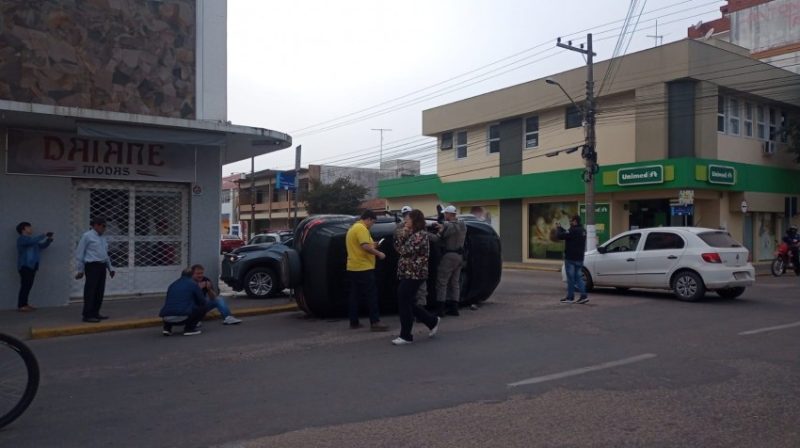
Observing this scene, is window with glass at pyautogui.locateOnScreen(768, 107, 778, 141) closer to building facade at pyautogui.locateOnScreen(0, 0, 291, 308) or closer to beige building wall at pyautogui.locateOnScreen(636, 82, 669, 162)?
beige building wall at pyautogui.locateOnScreen(636, 82, 669, 162)

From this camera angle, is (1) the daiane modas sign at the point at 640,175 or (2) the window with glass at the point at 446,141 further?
(2) the window with glass at the point at 446,141

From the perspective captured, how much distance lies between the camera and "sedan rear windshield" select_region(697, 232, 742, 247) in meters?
12.7

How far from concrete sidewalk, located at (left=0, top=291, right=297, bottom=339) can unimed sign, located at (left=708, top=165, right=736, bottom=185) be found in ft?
57.6

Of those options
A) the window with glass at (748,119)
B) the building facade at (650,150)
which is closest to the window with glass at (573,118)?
the building facade at (650,150)

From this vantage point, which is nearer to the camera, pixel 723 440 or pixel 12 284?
pixel 723 440

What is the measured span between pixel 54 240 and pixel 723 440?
449 inches

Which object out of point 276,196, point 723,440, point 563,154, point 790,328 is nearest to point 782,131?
point 563,154

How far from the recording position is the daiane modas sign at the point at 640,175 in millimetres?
23922

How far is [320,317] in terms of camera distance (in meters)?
10.7

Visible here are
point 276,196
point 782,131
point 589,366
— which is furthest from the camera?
point 276,196

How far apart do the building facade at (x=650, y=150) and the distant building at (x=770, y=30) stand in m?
6.20

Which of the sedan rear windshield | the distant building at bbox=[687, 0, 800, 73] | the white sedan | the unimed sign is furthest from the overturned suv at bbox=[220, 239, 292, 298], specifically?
the distant building at bbox=[687, 0, 800, 73]

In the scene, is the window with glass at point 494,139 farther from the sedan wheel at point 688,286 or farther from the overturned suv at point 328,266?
the overturned suv at point 328,266

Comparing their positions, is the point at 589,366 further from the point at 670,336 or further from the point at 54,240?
the point at 54,240
